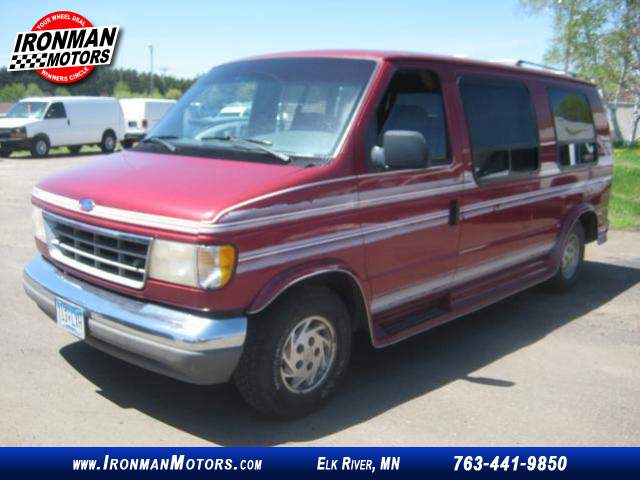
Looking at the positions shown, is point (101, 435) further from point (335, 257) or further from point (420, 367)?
point (420, 367)

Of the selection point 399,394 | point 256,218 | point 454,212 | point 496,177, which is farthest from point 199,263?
point 496,177

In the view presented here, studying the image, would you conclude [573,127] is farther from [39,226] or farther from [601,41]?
[601,41]

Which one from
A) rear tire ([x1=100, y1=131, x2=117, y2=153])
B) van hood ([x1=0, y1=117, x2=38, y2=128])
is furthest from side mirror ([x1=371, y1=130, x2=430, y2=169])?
rear tire ([x1=100, y1=131, x2=117, y2=153])

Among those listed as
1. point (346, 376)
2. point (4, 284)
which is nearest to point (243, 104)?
point (346, 376)

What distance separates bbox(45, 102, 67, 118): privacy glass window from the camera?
23.5 meters

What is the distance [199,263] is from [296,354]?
2.97 feet

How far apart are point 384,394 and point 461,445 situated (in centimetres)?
79

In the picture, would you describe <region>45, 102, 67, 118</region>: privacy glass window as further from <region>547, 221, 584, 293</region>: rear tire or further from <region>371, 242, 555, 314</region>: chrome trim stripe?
<region>371, 242, 555, 314</region>: chrome trim stripe

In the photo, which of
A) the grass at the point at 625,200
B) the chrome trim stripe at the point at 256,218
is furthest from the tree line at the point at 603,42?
the chrome trim stripe at the point at 256,218

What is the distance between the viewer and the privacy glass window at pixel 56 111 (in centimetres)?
2353

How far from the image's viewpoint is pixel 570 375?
4961 mm

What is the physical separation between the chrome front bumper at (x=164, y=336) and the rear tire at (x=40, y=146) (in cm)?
2092

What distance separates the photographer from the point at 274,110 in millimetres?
4547

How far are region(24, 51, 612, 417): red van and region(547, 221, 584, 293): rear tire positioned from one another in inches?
55.6
